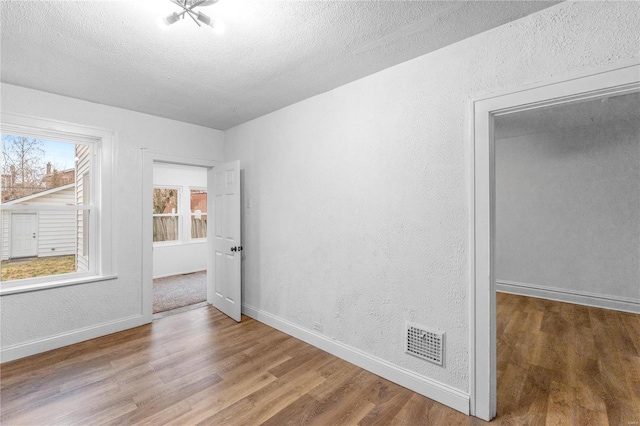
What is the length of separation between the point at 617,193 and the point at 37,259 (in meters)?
7.34

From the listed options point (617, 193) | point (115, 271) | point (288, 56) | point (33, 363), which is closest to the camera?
point (288, 56)

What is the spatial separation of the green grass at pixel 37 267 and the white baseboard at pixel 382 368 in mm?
2324

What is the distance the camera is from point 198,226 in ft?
22.5

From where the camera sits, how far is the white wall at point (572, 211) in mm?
4027

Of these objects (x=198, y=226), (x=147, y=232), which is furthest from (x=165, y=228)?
(x=147, y=232)

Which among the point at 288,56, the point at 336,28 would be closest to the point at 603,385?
the point at 336,28

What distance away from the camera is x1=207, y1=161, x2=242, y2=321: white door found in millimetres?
3699

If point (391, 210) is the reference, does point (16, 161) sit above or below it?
above

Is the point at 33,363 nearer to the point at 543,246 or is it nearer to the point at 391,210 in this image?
the point at 391,210

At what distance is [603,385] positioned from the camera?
2266 mm

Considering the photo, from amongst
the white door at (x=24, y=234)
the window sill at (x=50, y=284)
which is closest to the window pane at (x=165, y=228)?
the window sill at (x=50, y=284)

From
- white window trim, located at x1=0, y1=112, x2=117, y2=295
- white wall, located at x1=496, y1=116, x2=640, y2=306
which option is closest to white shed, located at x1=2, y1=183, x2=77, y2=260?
white window trim, located at x1=0, y1=112, x2=117, y2=295

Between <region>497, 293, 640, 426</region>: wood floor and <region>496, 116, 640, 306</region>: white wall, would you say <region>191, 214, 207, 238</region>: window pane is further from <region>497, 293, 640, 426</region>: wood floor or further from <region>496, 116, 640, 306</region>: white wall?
<region>496, 116, 640, 306</region>: white wall

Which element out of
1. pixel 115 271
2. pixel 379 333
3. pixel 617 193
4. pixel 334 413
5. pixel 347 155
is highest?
pixel 347 155
